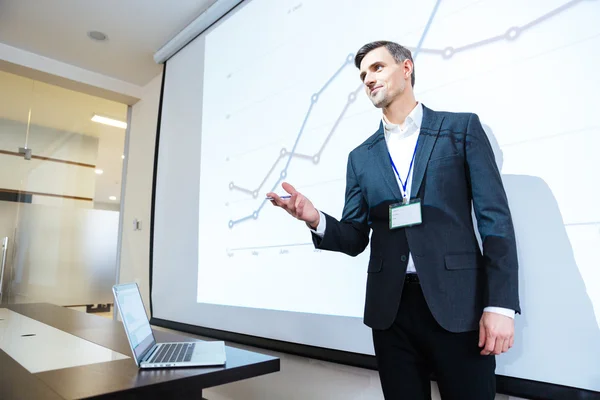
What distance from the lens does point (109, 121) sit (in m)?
4.52

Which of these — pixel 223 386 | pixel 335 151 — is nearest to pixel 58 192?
pixel 223 386

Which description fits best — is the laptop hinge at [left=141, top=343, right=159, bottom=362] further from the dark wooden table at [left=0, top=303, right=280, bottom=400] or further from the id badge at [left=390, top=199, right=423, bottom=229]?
the id badge at [left=390, top=199, right=423, bottom=229]

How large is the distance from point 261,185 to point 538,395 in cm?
155

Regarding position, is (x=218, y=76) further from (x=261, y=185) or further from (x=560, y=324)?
(x=560, y=324)

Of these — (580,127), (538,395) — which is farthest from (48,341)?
(580,127)

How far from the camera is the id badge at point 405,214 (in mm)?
1062

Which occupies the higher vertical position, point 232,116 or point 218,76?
point 218,76

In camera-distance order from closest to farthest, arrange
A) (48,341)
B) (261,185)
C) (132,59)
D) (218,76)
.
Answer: (48,341)
(261,185)
(218,76)
(132,59)

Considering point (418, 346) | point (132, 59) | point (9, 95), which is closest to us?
point (418, 346)

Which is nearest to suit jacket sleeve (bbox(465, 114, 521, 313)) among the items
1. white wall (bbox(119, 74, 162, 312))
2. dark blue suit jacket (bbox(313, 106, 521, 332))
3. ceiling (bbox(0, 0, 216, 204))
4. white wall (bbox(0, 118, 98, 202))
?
dark blue suit jacket (bbox(313, 106, 521, 332))

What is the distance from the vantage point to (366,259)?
5.35 ft

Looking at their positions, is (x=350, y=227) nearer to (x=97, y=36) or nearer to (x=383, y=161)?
(x=383, y=161)

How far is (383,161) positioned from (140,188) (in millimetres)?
3179

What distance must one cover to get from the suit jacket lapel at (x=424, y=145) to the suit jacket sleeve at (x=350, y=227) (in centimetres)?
24
